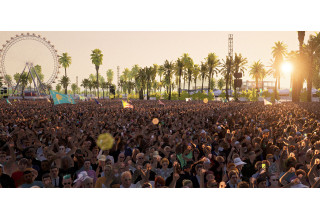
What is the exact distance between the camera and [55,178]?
648 cm

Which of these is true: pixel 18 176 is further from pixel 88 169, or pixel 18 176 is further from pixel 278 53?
pixel 278 53

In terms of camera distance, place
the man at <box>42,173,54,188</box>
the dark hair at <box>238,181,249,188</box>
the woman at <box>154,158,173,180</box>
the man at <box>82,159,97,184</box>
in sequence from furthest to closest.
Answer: the woman at <box>154,158,173,180</box>, the man at <box>82,159,97,184</box>, the man at <box>42,173,54,188</box>, the dark hair at <box>238,181,249,188</box>

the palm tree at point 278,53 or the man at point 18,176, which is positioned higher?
the palm tree at point 278,53

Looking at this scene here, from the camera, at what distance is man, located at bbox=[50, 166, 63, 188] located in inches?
254

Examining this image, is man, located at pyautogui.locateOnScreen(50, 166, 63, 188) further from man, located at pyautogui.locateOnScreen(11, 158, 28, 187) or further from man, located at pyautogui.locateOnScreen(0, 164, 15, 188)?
man, located at pyautogui.locateOnScreen(0, 164, 15, 188)

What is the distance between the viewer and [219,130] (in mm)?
12297

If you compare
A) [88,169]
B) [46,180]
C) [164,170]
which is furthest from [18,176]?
[164,170]

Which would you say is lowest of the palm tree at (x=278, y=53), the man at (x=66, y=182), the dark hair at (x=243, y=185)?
Answer: the man at (x=66, y=182)

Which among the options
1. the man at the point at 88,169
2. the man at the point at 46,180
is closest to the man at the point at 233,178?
the man at the point at 88,169

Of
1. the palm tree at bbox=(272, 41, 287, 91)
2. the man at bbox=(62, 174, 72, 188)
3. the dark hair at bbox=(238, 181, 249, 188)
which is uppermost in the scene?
the palm tree at bbox=(272, 41, 287, 91)

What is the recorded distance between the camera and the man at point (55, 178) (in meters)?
→ 6.44

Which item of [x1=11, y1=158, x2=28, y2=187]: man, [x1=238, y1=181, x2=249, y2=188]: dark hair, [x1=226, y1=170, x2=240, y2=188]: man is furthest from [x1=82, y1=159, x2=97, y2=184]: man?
[x1=238, y1=181, x2=249, y2=188]: dark hair

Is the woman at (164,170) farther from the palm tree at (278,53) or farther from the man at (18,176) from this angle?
the palm tree at (278,53)

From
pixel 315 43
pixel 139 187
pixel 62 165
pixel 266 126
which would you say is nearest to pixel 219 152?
pixel 139 187
